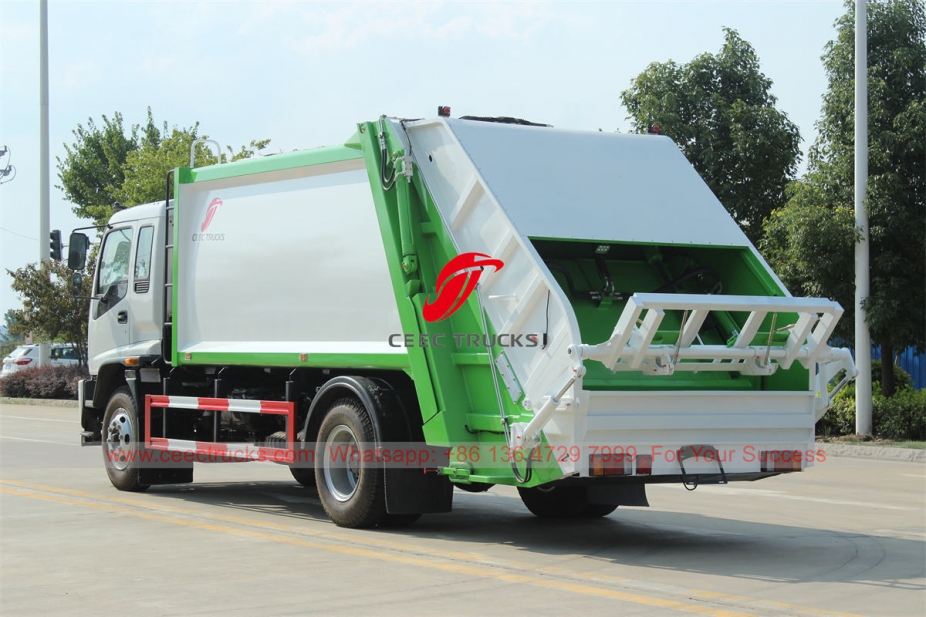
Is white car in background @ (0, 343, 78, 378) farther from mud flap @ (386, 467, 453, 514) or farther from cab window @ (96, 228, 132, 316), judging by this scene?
mud flap @ (386, 467, 453, 514)

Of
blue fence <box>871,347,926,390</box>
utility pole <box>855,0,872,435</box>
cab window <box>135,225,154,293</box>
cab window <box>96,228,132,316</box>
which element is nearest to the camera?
cab window <box>135,225,154,293</box>

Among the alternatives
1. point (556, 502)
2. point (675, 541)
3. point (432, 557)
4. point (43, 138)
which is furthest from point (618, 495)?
point (43, 138)

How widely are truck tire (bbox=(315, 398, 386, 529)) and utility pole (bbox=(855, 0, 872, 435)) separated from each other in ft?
38.7

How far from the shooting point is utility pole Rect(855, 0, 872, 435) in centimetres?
1925

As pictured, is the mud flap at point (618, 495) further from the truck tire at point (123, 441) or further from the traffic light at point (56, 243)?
the traffic light at point (56, 243)

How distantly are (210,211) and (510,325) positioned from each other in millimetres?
4473

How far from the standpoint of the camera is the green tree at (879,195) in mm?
19391

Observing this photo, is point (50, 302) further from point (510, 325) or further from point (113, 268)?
point (510, 325)

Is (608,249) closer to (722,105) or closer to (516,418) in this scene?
(516,418)

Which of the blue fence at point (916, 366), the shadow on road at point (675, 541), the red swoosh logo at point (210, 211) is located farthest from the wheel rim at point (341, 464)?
the blue fence at point (916, 366)

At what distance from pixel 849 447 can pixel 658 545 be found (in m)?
10.3

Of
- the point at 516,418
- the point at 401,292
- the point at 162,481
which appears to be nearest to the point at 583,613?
the point at 516,418

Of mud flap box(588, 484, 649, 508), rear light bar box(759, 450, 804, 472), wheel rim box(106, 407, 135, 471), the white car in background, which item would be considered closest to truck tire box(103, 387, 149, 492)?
wheel rim box(106, 407, 135, 471)

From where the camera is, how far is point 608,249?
9391mm
